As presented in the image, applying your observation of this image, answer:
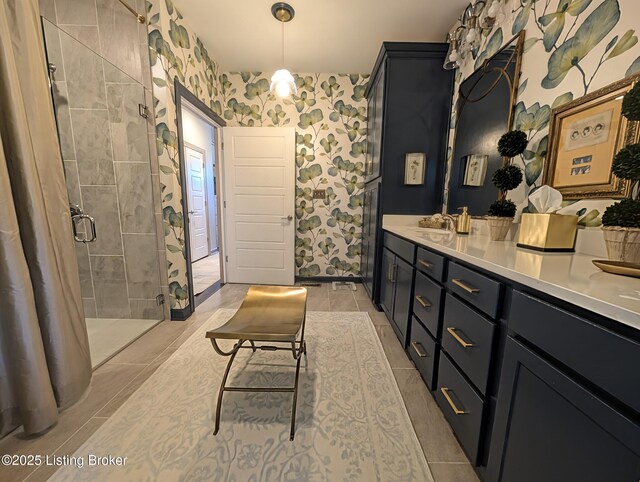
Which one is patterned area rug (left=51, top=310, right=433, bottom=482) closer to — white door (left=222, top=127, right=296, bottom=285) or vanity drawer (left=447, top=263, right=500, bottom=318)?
vanity drawer (left=447, top=263, right=500, bottom=318)

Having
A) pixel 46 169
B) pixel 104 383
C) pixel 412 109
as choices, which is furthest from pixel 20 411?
pixel 412 109

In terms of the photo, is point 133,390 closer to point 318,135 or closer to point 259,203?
point 259,203

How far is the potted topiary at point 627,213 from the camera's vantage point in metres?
0.72

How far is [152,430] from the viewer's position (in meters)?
1.16

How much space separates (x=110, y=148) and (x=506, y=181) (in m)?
2.85

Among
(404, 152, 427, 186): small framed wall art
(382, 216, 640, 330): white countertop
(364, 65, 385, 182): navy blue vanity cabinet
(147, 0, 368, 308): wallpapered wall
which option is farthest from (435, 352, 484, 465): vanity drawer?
(147, 0, 368, 308): wallpapered wall

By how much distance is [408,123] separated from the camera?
2.26 m

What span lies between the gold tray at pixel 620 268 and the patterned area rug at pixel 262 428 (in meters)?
1.01

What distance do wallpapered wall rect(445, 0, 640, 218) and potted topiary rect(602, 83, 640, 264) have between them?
0.31 meters

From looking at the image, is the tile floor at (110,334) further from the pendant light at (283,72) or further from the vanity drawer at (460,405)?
the pendant light at (283,72)

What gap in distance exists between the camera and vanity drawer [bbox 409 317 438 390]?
51.9 inches

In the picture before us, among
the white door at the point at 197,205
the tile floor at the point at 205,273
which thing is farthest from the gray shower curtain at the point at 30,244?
the white door at the point at 197,205

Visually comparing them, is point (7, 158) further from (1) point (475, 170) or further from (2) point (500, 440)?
(1) point (475, 170)

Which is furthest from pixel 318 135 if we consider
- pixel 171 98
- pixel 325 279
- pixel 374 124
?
pixel 325 279
